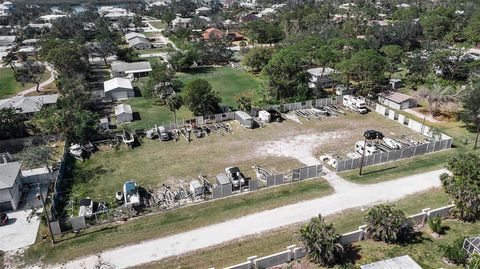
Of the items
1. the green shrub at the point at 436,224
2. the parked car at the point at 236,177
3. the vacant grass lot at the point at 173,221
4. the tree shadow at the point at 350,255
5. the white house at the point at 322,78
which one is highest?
the white house at the point at 322,78

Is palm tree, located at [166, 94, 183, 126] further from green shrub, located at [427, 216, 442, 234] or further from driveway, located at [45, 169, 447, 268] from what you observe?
green shrub, located at [427, 216, 442, 234]

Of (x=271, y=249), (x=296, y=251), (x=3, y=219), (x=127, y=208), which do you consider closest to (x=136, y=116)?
(x=127, y=208)

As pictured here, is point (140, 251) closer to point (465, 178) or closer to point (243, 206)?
point (243, 206)

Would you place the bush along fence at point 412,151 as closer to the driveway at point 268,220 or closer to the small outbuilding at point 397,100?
the driveway at point 268,220

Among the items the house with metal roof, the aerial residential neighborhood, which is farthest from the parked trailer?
the house with metal roof

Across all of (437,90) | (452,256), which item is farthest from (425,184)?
(437,90)

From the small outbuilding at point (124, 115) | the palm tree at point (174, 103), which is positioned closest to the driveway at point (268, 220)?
the palm tree at point (174, 103)
